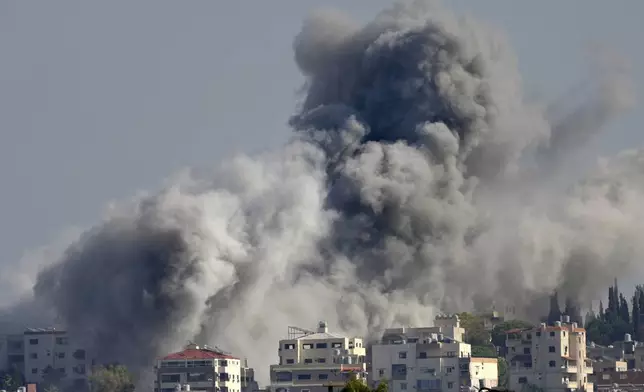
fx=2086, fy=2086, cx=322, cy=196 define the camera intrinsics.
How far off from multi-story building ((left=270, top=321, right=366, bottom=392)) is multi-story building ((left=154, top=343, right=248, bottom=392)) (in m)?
3.14

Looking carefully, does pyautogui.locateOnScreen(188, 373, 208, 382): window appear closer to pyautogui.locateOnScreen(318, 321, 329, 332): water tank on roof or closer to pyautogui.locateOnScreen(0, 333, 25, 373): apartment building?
pyautogui.locateOnScreen(318, 321, 329, 332): water tank on roof

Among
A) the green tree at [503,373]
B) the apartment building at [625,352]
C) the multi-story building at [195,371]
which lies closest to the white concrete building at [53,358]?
the multi-story building at [195,371]

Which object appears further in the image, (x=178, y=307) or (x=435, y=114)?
(x=435, y=114)

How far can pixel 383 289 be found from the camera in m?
128

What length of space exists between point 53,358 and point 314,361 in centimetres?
1970

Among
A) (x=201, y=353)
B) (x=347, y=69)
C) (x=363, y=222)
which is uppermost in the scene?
(x=347, y=69)

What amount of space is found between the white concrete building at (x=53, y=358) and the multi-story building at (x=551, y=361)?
25425 millimetres

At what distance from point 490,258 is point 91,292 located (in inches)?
1180

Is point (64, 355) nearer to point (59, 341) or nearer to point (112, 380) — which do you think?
point (59, 341)

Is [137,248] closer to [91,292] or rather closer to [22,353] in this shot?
[91,292]

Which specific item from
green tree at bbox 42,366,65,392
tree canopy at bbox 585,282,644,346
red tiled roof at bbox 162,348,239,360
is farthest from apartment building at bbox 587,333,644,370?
green tree at bbox 42,366,65,392

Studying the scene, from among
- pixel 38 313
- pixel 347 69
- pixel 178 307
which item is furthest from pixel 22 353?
pixel 347 69

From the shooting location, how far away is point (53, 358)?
130 m

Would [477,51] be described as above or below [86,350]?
above
